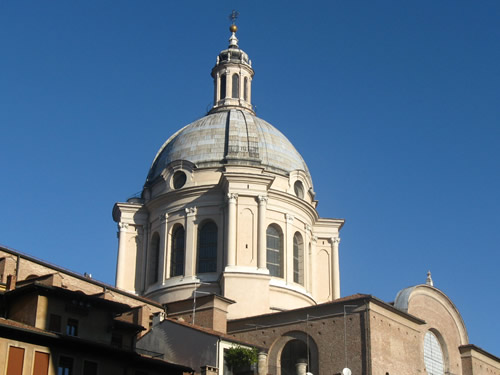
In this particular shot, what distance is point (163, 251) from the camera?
5841 centimetres

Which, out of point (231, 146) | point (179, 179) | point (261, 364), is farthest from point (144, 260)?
point (261, 364)

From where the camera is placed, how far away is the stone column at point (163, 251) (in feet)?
190

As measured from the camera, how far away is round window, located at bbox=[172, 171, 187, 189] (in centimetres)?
5959

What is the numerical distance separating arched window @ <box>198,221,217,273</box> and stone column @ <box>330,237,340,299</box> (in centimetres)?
953

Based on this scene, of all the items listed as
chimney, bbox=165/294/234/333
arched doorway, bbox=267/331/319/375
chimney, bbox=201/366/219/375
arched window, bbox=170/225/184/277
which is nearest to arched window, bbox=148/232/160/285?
arched window, bbox=170/225/184/277

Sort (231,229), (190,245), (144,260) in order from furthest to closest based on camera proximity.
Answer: (144,260) < (190,245) < (231,229)

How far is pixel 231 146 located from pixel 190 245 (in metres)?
7.38

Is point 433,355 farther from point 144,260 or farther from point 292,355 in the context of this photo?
point 144,260

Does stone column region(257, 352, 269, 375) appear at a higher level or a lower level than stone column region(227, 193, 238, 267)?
lower

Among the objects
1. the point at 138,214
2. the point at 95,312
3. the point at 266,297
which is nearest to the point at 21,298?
the point at 95,312

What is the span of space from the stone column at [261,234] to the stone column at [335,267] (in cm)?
768

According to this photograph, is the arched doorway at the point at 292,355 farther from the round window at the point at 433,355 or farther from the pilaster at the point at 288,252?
the pilaster at the point at 288,252

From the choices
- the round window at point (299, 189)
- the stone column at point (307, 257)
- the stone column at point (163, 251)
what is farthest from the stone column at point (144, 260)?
the stone column at point (307, 257)

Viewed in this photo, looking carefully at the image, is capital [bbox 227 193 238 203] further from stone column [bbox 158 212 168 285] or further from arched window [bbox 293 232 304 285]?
arched window [bbox 293 232 304 285]
